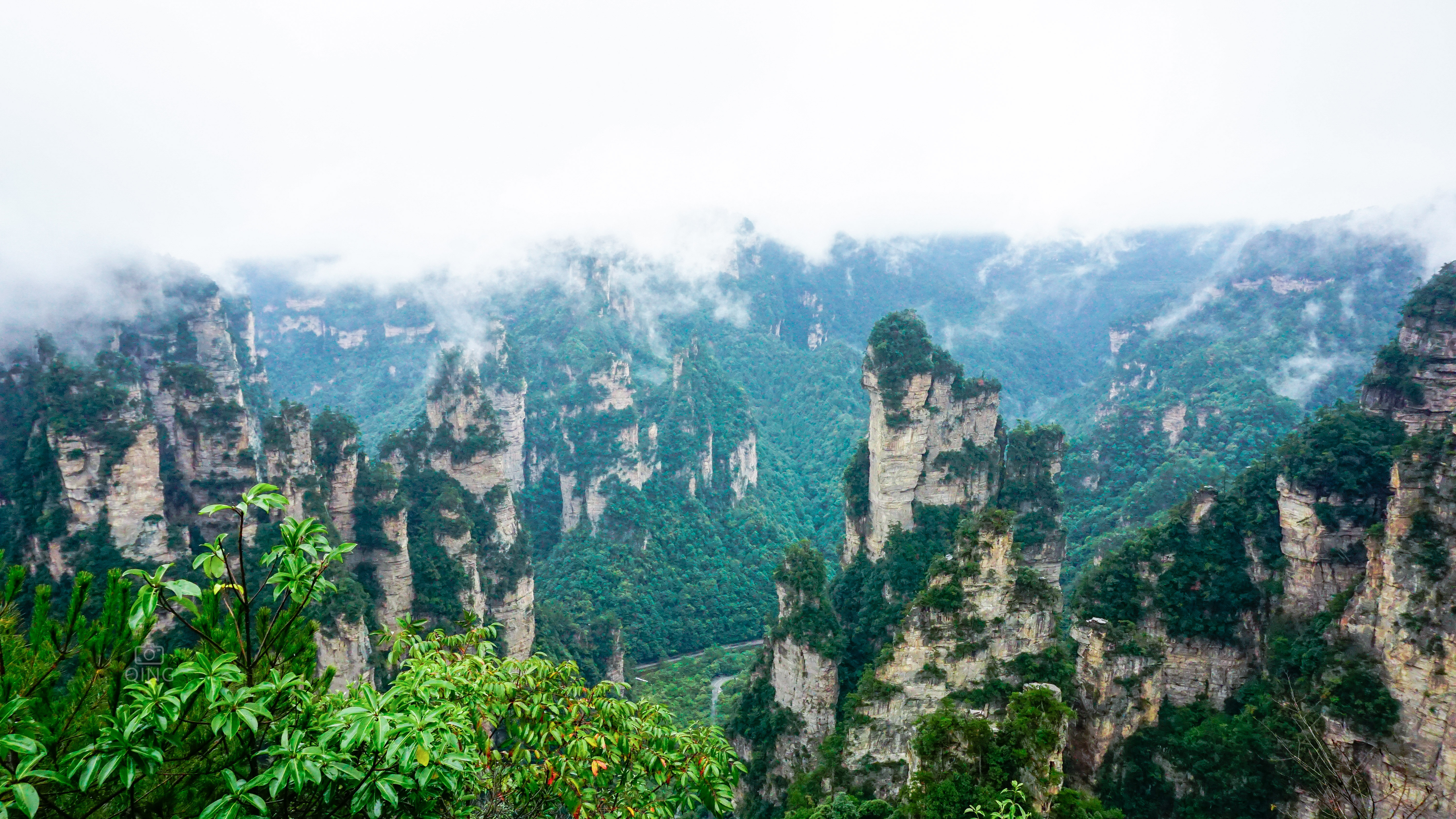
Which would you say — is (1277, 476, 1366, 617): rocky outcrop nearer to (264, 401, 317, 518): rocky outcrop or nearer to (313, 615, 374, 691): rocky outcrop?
(313, 615, 374, 691): rocky outcrop

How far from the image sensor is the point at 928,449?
36.3 metres

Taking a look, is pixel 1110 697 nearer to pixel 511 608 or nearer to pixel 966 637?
pixel 966 637

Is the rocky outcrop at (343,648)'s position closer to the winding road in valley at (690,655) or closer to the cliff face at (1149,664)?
the cliff face at (1149,664)

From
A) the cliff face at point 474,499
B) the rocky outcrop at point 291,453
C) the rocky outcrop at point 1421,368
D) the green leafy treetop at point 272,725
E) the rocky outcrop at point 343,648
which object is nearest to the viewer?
the green leafy treetop at point 272,725

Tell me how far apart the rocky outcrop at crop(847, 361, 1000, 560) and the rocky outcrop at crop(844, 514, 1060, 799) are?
11.2 m

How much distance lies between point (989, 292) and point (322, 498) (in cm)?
12774

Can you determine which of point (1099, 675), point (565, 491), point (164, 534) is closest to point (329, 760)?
point (1099, 675)

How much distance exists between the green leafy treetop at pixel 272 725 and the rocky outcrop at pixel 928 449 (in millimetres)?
29399

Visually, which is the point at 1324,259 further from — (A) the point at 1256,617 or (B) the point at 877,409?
(A) the point at 1256,617

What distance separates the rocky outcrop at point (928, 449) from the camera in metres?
35.7

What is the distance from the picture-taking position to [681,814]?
1105 centimetres

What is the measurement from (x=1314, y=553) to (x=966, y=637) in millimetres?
10187

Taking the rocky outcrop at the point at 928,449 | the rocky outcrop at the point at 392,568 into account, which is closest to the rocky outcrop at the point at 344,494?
the rocky outcrop at the point at 392,568

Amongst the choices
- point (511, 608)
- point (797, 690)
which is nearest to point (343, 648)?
point (511, 608)
